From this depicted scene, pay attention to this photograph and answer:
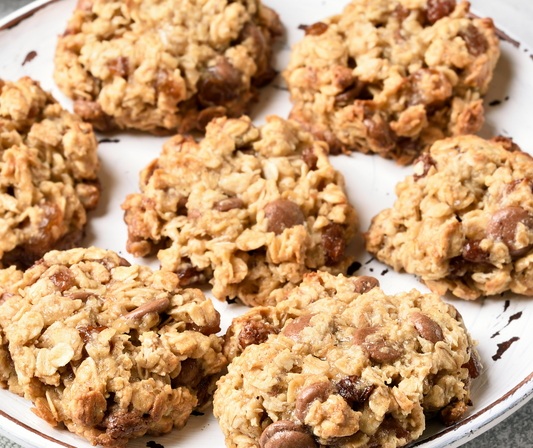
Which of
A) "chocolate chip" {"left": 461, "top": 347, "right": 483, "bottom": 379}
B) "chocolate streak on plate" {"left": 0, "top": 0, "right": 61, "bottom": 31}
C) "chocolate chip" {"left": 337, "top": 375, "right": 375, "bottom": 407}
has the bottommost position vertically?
"chocolate chip" {"left": 461, "top": 347, "right": 483, "bottom": 379}

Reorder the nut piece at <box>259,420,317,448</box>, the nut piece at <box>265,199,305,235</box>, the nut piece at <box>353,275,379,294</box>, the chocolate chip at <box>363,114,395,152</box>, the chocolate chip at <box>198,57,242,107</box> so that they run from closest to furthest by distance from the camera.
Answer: the nut piece at <box>259,420,317,448</box> < the nut piece at <box>353,275,379,294</box> < the nut piece at <box>265,199,305,235</box> < the chocolate chip at <box>363,114,395,152</box> < the chocolate chip at <box>198,57,242,107</box>

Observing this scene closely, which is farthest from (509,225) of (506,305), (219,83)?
(219,83)

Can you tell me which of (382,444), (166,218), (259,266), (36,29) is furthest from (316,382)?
(36,29)

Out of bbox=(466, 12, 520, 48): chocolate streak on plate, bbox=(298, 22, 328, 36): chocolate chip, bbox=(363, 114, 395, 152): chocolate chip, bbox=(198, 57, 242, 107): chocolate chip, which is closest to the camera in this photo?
bbox=(363, 114, 395, 152): chocolate chip

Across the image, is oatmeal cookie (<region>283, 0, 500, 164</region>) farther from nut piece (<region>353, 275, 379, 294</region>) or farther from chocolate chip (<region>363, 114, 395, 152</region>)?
nut piece (<region>353, 275, 379, 294</region>)

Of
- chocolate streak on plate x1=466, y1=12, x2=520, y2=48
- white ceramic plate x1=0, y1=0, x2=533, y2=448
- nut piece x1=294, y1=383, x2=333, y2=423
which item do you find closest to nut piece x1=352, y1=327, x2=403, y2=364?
nut piece x1=294, y1=383, x2=333, y2=423

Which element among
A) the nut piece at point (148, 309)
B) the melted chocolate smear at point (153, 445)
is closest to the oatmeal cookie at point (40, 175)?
the nut piece at point (148, 309)
